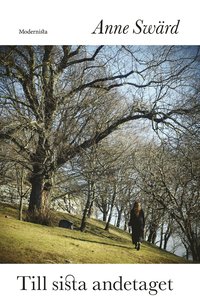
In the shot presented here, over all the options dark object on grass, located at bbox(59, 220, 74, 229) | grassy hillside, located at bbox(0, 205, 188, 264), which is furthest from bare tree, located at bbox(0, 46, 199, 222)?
grassy hillside, located at bbox(0, 205, 188, 264)

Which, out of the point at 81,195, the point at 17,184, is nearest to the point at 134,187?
the point at 81,195

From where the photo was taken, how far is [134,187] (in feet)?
26.2

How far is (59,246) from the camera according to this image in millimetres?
5867

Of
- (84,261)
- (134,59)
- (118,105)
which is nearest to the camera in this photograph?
(84,261)

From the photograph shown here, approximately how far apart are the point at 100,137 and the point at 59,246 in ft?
8.15

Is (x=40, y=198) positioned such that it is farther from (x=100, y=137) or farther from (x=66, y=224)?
(x=100, y=137)

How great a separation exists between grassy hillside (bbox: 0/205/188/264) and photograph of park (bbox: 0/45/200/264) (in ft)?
0.17

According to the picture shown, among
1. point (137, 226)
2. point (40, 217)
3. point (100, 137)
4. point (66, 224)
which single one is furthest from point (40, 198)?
point (137, 226)
